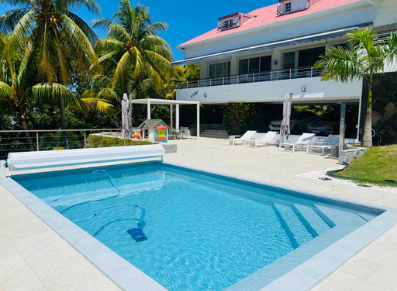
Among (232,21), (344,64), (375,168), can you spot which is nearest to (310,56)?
(344,64)

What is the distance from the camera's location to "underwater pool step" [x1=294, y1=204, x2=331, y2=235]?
5500 millimetres

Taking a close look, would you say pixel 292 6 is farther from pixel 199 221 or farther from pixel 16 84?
pixel 199 221

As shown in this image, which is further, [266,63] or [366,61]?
[266,63]

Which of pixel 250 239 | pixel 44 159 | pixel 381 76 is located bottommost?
pixel 250 239

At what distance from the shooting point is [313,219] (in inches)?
234

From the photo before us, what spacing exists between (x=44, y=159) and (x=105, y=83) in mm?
16558

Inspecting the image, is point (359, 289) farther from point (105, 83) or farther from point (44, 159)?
point (105, 83)

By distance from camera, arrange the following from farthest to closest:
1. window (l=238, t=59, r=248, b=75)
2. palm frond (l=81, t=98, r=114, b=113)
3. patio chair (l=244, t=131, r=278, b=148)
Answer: window (l=238, t=59, r=248, b=75) → palm frond (l=81, t=98, r=114, b=113) → patio chair (l=244, t=131, r=278, b=148)

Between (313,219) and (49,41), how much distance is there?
16515mm

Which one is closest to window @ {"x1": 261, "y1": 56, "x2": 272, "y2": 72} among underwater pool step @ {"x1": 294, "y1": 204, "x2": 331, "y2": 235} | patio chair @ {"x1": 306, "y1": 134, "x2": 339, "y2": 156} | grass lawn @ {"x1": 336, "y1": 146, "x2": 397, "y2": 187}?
patio chair @ {"x1": 306, "y1": 134, "x2": 339, "y2": 156}

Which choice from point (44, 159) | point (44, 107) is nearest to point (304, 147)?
point (44, 159)

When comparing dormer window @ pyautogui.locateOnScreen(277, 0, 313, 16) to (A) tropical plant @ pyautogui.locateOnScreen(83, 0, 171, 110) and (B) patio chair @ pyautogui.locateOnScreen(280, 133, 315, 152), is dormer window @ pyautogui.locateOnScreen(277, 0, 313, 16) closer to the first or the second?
(A) tropical plant @ pyautogui.locateOnScreen(83, 0, 171, 110)

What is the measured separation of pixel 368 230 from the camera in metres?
4.63

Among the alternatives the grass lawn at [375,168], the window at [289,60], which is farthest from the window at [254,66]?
the grass lawn at [375,168]
